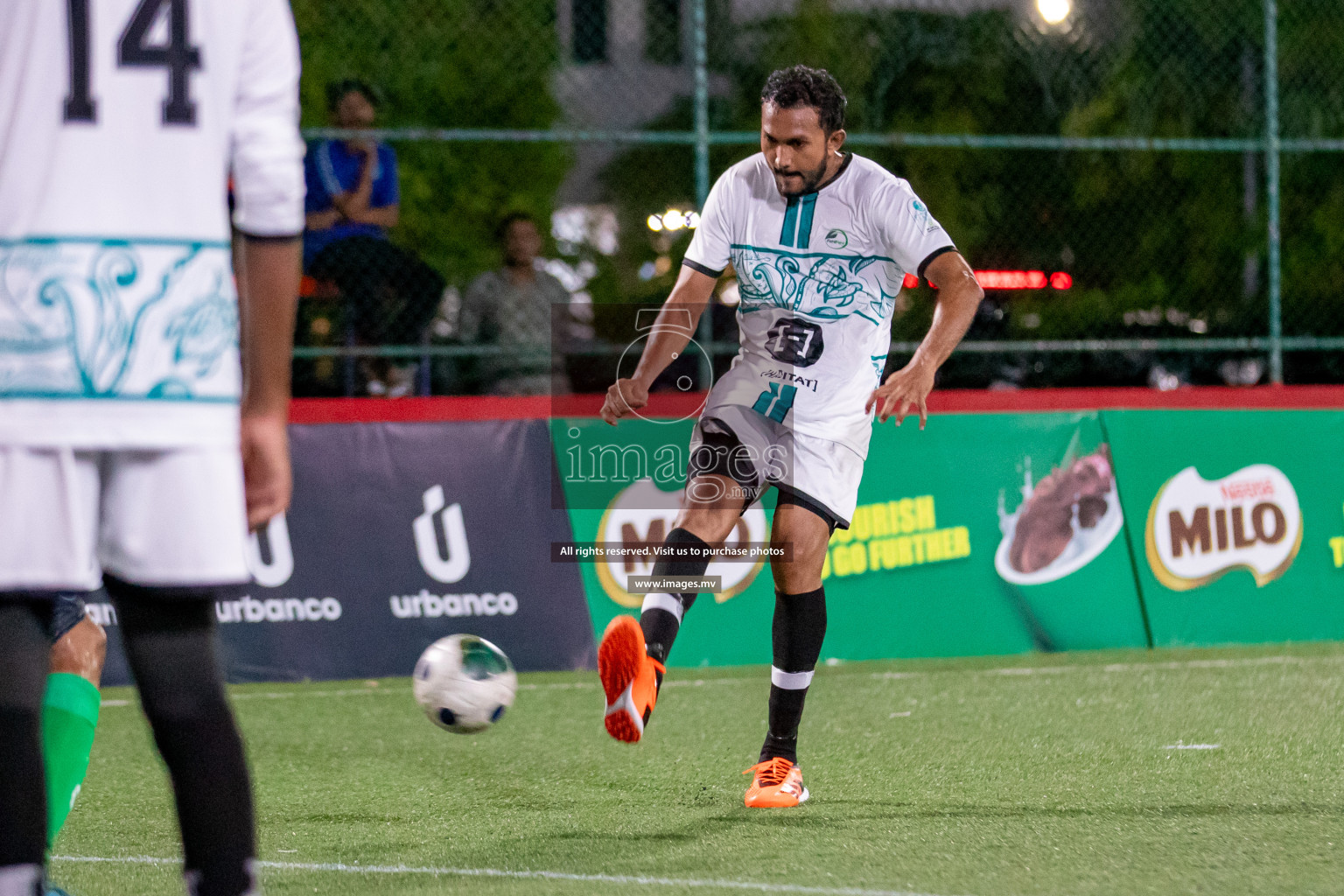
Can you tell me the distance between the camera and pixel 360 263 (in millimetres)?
8219

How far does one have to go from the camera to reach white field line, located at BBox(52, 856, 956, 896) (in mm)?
3414

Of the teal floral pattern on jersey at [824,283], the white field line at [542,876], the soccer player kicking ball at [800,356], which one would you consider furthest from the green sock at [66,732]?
the teal floral pattern on jersey at [824,283]

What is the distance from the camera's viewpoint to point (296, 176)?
7.39ft

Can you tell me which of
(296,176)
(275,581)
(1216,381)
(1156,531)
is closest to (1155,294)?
(1216,381)

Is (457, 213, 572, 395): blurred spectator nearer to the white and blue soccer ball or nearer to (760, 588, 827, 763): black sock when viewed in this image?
(760, 588, 827, 763): black sock

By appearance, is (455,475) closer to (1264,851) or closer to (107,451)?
(1264,851)

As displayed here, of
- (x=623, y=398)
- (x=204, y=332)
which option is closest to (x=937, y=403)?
(x=623, y=398)

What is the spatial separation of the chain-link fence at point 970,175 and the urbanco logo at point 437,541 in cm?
106

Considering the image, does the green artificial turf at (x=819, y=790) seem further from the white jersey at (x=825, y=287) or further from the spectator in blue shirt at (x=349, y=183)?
the spectator in blue shirt at (x=349, y=183)

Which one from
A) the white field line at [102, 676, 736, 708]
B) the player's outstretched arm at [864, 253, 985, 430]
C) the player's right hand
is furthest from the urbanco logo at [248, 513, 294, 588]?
the player's outstretched arm at [864, 253, 985, 430]

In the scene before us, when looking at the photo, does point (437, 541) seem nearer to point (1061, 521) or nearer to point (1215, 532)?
point (1061, 521)

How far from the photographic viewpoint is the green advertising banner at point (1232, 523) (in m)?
7.95

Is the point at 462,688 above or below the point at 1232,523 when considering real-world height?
below

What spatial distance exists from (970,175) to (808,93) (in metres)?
9.40
